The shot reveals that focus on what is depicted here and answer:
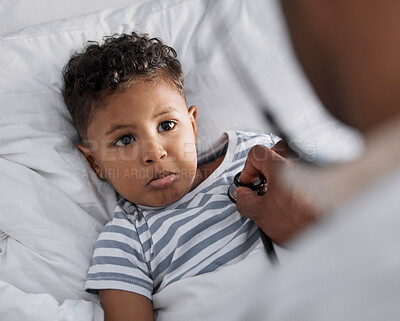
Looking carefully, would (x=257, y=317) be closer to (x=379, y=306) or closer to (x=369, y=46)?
(x=379, y=306)

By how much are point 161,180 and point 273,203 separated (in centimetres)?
28

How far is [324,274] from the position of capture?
0.38 m

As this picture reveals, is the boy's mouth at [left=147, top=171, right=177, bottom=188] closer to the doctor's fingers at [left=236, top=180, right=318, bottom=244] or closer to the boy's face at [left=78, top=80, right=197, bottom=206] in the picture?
the boy's face at [left=78, top=80, right=197, bottom=206]

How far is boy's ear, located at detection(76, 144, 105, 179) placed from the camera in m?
1.16

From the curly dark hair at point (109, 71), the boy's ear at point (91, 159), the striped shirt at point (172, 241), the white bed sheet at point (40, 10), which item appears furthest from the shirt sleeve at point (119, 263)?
the white bed sheet at point (40, 10)

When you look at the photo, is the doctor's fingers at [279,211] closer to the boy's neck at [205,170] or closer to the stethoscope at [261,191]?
the stethoscope at [261,191]

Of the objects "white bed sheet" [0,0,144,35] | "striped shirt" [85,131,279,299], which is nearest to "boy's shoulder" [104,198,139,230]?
"striped shirt" [85,131,279,299]

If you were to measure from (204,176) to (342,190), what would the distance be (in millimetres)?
754

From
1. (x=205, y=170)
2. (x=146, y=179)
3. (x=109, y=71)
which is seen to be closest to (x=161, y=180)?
(x=146, y=179)

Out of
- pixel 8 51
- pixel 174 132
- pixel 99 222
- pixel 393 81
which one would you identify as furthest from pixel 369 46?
pixel 8 51

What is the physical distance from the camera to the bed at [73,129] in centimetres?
96

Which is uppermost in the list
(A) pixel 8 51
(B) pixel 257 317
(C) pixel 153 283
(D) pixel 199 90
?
(B) pixel 257 317

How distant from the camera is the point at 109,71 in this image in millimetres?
1102

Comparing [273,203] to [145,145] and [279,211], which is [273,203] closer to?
[279,211]
